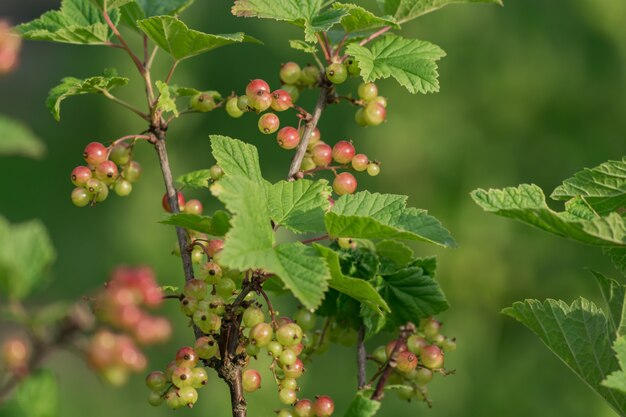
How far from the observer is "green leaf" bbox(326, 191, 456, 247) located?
1.31 metres

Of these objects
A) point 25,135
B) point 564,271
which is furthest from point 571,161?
point 25,135

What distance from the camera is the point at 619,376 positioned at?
1.20 meters

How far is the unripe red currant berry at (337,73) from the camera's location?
1.57 meters

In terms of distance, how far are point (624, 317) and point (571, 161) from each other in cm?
414

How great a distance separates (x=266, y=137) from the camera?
6.63 m

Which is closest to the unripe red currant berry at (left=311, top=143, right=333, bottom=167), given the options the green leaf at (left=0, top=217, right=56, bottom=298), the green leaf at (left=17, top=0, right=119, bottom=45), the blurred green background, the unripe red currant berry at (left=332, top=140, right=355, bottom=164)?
the unripe red currant berry at (left=332, top=140, right=355, bottom=164)

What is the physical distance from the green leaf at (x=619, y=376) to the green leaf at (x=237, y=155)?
1.99 ft

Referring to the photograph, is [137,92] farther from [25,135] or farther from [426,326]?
[25,135]

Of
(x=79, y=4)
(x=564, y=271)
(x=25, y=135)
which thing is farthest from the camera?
(x=564, y=271)

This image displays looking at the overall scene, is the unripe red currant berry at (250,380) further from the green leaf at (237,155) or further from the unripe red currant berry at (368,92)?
the unripe red currant berry at (368,92)

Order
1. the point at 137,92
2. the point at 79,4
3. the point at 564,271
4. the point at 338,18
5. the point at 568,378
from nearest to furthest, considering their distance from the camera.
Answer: the point at 338,18
the point at 79,4
the point at 568,378
the point at 564,271
the point at 137,92

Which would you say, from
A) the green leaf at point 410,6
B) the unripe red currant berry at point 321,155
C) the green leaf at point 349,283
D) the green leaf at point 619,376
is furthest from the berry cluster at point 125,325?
the green leaf at point 410,6

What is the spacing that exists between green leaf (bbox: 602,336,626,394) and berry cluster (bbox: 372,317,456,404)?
35 cm

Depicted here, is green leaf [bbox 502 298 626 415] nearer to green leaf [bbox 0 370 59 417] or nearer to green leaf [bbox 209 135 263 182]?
green leaf [bbox 209 135 263 182]
